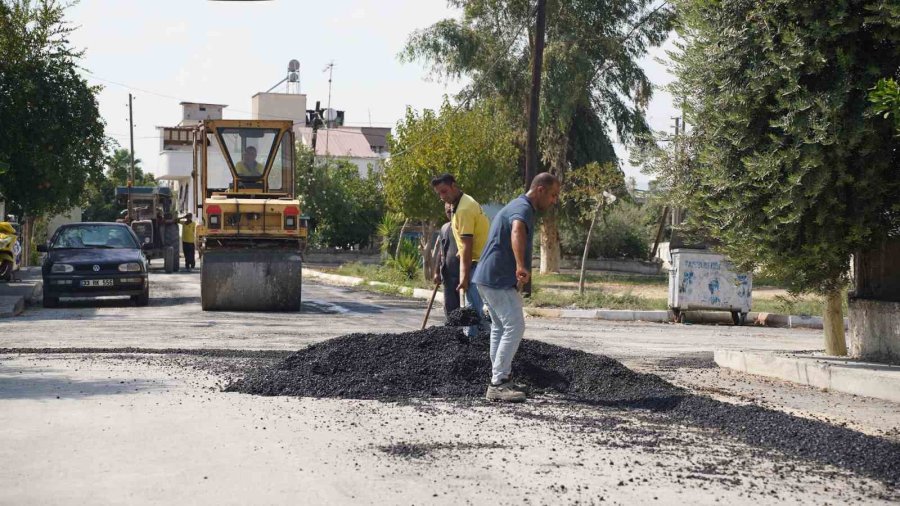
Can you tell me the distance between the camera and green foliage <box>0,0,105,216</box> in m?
23.5

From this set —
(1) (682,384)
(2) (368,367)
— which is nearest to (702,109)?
(1) (682,384)

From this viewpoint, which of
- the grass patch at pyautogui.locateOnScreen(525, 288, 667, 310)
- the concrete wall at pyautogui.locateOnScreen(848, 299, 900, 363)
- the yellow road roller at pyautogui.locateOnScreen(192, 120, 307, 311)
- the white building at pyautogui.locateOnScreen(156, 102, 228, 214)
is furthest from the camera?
the white building at pyautogui.locateOnScreen(156, 102, 228, 214)

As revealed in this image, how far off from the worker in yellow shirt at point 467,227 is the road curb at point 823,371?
9.43 ft

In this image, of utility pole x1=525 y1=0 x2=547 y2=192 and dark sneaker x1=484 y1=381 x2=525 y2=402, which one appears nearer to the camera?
dark sneaker x1=484 y1=381 x2=525 y2=402

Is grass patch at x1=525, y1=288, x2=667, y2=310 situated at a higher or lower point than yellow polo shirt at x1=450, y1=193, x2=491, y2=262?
lower

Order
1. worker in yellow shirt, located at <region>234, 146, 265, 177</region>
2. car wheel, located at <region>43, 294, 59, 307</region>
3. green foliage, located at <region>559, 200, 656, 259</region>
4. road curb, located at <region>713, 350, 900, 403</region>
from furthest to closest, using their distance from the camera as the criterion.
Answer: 1. green foliage, located at <region>559, 200, 656, 259</region>
2. worker in yellow shirt, located at <region>234, 146, 265, 177</region>
3. car wheel, located at <region>43, 294, 59, 307</region>
4. road curb, located at <region>713, 350, 900, 403</region>

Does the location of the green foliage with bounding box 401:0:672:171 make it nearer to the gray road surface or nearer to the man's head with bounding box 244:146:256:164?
the man's head with bounding box 244:146:256:164

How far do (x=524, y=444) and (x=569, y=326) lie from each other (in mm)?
11515

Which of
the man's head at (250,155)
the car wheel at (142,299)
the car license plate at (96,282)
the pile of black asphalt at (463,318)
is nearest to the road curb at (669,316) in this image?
the man's head at (250,155)

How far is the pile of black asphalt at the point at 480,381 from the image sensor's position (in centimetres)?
773

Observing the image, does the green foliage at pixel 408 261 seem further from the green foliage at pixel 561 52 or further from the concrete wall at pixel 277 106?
the concrete wall at pixel 277 106

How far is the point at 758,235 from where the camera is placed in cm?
1071

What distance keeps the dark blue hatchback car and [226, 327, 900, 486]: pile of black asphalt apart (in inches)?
408

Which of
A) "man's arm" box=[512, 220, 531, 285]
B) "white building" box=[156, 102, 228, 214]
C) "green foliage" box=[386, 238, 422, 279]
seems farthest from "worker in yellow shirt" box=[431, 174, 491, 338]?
"white building" box=[156, 102, 228, 214]
